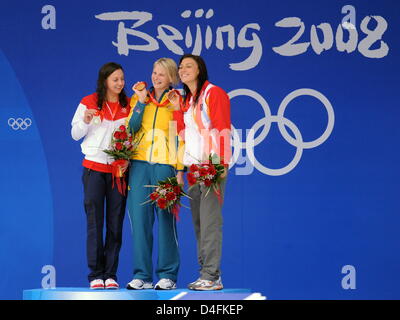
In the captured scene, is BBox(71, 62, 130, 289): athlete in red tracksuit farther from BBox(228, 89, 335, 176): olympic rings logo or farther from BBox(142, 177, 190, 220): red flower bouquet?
BBox(228, 89, 335, 176): olympic rings logo

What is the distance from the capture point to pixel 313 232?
7.06 metres

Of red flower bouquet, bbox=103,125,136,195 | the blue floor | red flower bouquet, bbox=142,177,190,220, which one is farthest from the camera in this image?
red flower bouquet, bbox=103,125,136,195

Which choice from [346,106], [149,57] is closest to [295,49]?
[346,106]

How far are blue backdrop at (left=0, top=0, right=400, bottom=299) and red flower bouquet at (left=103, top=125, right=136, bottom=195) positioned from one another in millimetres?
1493

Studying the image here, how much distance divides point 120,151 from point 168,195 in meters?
0.44

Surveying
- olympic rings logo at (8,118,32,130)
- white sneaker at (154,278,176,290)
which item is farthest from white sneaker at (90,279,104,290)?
olympic rings logo at (8,118,32,130)

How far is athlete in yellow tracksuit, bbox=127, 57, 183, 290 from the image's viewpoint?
5621 millimetres

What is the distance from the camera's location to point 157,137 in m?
5.64

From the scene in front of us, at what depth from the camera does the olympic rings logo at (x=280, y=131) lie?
23.4 feet

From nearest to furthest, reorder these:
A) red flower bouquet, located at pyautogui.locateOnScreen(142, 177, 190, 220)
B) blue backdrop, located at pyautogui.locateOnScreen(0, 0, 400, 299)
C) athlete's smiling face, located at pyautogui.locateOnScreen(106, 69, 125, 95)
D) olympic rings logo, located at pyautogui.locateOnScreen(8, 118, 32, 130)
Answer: red flower bouquet, located at pyautogui.locateOnScreen(142, 177, 190, 220) → athlete's smiling face, located at pyautogui.locateOnScreen(106, 69, 125, 95) → blue backdrop, located at pyautogui.locateOnScreen(0, 0, 400, 299) → olympic rings logo, located at pyautogui.locateOnScreen(8, 118, 32, 130)

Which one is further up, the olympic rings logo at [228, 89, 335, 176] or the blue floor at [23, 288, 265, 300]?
the olympic rings logo at [228, 89, 335, 176]

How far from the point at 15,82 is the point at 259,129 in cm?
211

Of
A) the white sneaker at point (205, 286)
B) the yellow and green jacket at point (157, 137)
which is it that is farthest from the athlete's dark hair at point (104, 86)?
the white sneaker at point (205, 286)

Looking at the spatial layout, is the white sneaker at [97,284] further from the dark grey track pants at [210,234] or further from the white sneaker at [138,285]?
the dark grey track pants at [210,234]
